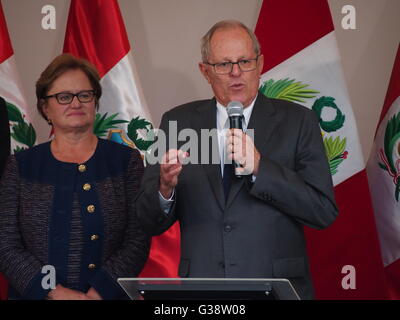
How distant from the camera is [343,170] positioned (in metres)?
3.95

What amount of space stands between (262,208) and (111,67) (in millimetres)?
1786

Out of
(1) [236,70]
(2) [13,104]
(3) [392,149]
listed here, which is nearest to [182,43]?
(2) [13,104]

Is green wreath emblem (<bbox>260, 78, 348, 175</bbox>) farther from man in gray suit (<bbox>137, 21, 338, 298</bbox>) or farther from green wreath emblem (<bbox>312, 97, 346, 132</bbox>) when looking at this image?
man in gray suit (<bbox>137, 21, 338, 298</bbox>)

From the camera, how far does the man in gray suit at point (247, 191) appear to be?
8.11 feet

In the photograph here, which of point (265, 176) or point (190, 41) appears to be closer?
point (265, 176)

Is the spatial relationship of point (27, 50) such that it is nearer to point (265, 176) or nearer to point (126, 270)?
point (126, 270)

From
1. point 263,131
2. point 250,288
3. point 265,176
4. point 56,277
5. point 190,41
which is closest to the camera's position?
point 250,288

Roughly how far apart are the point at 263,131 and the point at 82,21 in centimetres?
179

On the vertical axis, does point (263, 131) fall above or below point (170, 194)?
above

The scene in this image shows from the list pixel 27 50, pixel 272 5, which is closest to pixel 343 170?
pixel 272 5

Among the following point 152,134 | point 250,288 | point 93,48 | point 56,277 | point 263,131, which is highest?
point 93,48

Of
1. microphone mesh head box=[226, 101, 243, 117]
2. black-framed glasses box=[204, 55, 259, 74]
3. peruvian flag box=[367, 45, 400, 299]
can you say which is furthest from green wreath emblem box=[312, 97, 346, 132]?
microphone mesh head box=[226, 101, 243, 117]

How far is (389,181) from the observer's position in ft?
12.7

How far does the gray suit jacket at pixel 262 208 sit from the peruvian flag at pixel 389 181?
1.34 meters
